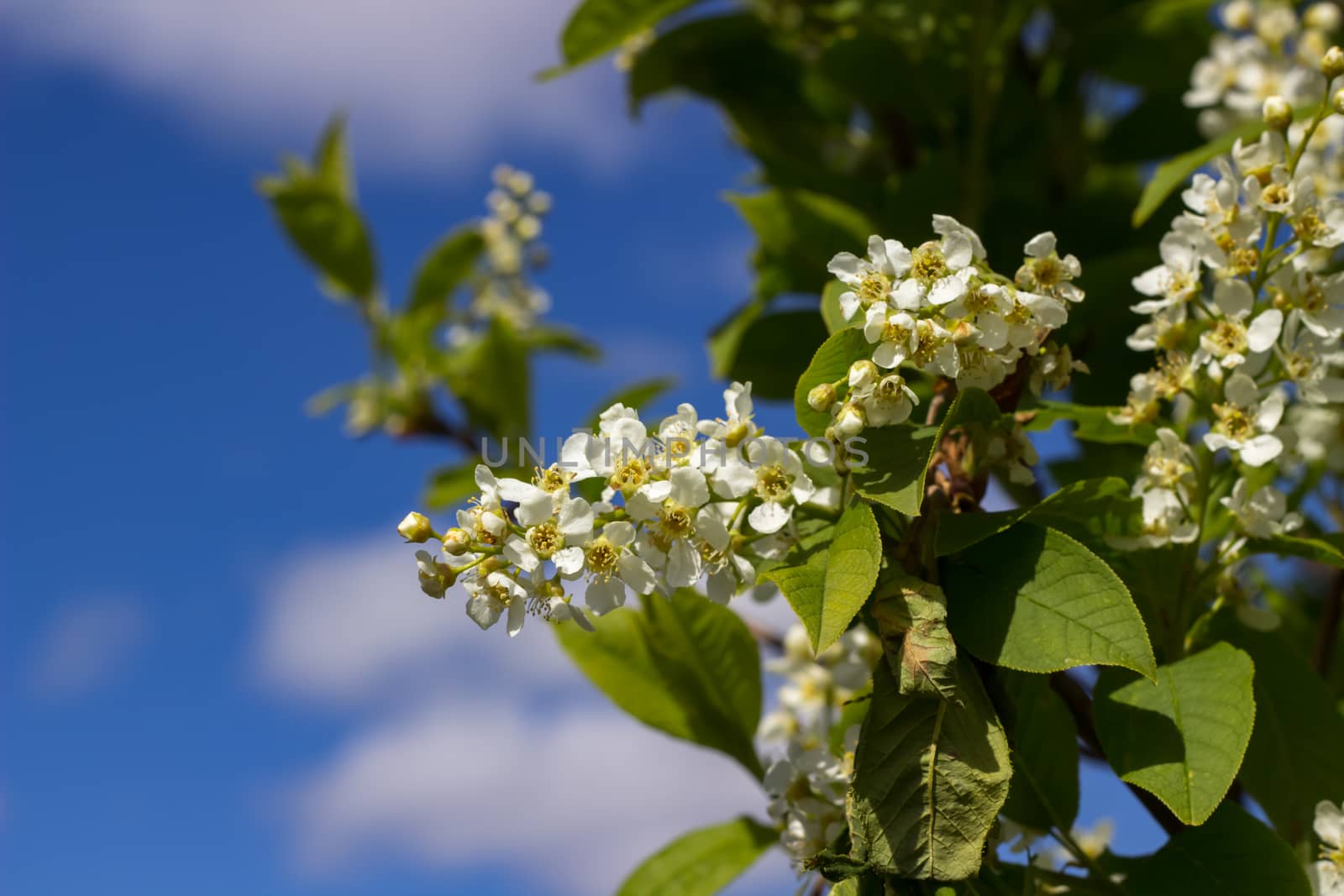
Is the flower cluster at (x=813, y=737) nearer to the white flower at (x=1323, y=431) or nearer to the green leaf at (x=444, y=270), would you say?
the white flower at (x=1323, y=431)

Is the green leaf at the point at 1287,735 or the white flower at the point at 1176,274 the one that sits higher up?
the white flower at the point at 1176,274

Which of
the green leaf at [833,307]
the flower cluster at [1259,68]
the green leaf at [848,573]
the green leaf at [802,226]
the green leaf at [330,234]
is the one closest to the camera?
the green leaf at [848,573]

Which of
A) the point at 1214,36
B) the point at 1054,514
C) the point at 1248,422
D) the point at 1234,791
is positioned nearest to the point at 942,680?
the point at 1054,514

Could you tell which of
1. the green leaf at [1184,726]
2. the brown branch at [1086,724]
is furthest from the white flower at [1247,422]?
the brown branch at [1086,724]

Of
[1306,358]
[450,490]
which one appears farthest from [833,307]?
[450,490]

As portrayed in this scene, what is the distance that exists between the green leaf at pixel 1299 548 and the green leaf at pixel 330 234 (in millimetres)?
2331

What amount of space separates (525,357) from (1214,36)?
5.03 ft

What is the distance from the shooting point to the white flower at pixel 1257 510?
1394 mm

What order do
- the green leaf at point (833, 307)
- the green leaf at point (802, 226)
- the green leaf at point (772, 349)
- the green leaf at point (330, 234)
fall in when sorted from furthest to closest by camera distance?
the green leaf at point (330, 234) < the green leaf at point (772, 349) < the green leaf at point (802, 226) < the green leaf at point (833, 307)

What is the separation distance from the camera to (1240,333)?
4.49 ft

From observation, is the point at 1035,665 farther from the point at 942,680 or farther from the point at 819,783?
the point at 819,783

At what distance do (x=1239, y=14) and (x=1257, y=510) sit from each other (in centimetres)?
124

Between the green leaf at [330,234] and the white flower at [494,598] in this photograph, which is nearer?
the white flower at [494,598]

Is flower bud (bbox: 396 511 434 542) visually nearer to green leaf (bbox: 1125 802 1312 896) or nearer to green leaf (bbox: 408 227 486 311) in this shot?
green leaf (bbox: 1125 802 1312 896)
